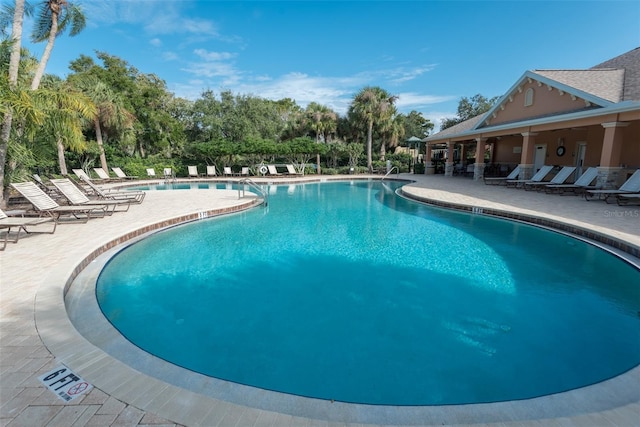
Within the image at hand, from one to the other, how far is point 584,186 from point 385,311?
1217 centimetres

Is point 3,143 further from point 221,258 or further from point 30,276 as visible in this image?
point 221,258

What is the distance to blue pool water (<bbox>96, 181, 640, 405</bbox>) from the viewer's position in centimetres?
318

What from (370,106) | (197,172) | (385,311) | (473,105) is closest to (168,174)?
(197,172)

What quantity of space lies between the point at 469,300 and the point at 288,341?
2840 mm

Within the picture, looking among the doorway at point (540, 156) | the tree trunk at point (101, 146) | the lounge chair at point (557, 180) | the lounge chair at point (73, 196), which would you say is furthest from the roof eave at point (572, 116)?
the tree trunk at point (101, 146)

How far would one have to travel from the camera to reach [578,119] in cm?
1202

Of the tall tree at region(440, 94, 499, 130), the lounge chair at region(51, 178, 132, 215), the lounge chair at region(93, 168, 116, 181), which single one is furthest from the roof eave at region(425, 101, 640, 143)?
the tall tree at region(440, 94, 499, 130)

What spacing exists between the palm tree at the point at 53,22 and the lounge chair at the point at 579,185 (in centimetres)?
1825

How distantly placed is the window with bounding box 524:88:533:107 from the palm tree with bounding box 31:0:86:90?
1899cm

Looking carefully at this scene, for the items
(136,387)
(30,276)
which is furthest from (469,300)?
(30,276)

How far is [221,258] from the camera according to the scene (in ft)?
22.0

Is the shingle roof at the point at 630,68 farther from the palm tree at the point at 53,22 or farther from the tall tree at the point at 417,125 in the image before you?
the tall tree at the point at 417,125

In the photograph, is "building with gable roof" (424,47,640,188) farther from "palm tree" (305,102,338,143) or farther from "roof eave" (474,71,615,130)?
"palm tree" (305,102,338,143)

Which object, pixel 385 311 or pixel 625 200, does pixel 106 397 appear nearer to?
pixel 385 311
